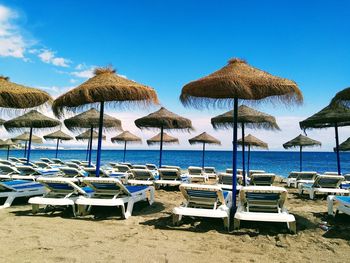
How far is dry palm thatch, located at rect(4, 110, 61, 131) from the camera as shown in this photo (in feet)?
35.2

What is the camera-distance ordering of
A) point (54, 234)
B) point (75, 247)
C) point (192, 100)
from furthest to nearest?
point (192, 100)
point (54, 234)
point (75, 247)

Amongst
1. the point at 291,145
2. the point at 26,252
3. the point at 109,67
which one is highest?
the point at 109,67

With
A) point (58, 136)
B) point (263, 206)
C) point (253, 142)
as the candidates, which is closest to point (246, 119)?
point (263, 206)

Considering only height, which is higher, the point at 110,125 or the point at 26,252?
the point at 110,125

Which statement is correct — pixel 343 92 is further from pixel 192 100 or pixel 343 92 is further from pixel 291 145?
pixel 291 145

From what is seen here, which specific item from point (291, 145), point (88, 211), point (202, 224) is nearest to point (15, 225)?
point (88, 211)

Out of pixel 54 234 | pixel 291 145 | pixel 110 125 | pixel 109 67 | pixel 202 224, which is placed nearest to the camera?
pixel 54 234

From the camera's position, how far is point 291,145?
1548 cm

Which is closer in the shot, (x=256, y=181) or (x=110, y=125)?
(x=256, y=181)

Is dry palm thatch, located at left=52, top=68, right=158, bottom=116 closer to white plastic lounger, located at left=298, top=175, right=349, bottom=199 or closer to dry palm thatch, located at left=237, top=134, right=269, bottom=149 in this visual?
white plastic lounger, located at left=298, top=175, right=349, bottom=199

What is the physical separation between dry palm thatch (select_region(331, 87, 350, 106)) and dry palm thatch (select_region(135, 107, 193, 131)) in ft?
17.5

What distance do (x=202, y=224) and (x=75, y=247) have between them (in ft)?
6.77

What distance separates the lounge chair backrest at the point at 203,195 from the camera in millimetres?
4461

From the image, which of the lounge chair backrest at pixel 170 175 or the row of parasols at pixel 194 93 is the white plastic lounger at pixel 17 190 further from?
the lounge chair backrest at pixel 170 175
